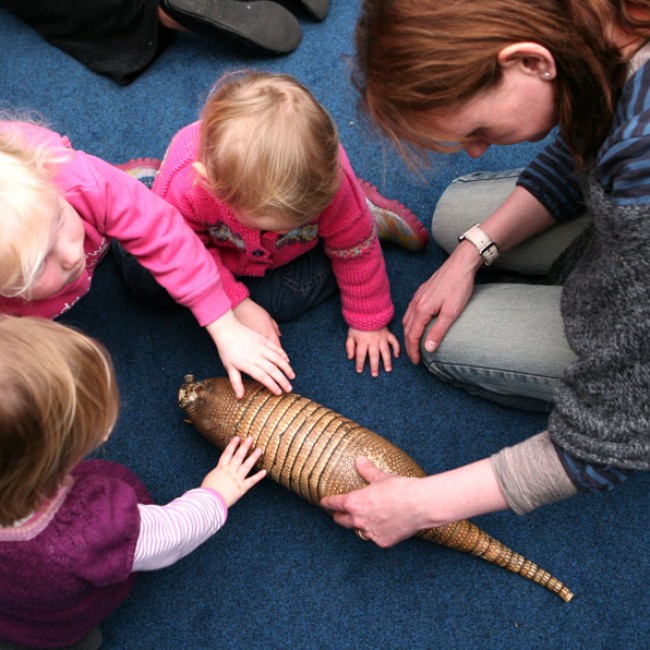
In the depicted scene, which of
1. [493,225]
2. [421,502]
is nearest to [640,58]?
[493,225]

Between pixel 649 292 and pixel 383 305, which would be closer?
pixel 649 292

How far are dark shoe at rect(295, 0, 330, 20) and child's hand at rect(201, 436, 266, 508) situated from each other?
4.35 feet

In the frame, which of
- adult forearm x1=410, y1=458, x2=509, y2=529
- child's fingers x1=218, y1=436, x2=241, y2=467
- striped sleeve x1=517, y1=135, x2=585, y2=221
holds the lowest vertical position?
child's fingers x1=218, y1=436, x2=241, y2=467

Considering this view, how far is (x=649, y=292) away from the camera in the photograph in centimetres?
91

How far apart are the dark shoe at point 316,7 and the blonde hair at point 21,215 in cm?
121

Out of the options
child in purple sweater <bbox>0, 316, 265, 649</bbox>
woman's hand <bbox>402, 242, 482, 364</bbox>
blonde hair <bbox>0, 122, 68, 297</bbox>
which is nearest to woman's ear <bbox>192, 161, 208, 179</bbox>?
blonde hair <bbox>0, 122, 68, 297</bbox>

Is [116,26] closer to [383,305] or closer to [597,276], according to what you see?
[383,305]

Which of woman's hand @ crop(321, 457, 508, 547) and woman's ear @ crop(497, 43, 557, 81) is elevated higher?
woman's ear @ crop(497, 43, 557, 81)

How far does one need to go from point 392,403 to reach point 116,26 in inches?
51.8

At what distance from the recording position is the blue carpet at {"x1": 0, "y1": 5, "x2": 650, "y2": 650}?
1434 mm

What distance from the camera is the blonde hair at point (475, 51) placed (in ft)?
2.64

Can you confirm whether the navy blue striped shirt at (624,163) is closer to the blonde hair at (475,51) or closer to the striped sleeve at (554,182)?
the blonde hair at (475,51)

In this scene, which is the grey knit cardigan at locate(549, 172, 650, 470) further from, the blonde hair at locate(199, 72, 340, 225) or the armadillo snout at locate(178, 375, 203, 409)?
the armadillo snout at locate(178, 375, 203, 409)

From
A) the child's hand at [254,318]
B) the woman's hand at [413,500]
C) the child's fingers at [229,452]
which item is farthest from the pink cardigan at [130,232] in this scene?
the woman's hand at [413,500]
